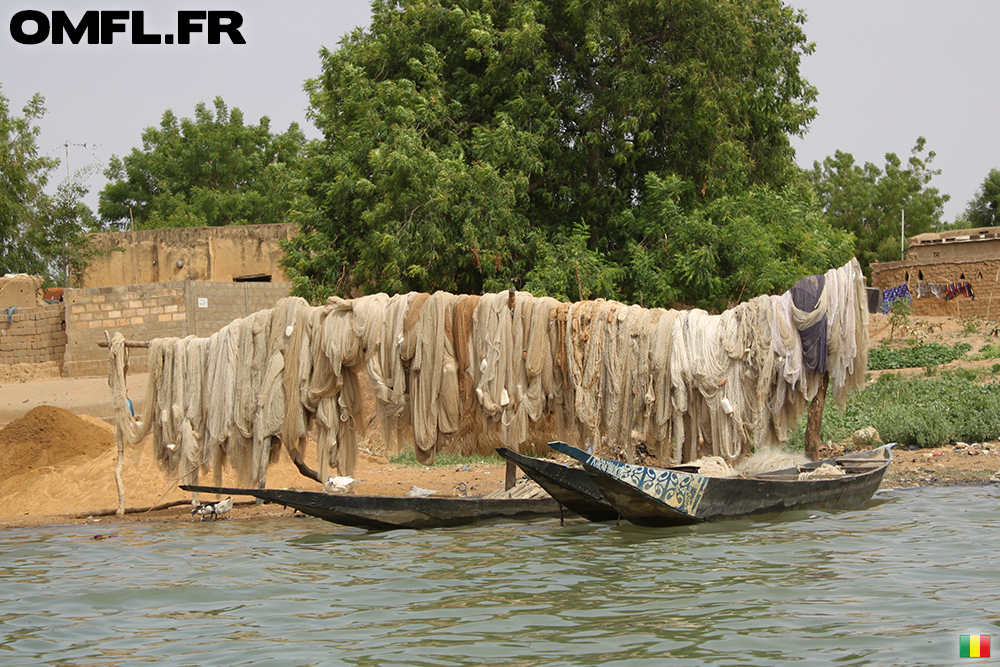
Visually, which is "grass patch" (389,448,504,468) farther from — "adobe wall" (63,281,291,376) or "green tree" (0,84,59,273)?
"green tree" (0,84,59,273)

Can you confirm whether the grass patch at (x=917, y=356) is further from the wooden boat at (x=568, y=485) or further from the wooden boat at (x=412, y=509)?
the wooden boat at (x=412, y=509)

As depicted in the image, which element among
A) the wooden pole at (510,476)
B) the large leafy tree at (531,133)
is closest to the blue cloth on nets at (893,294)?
the large leafy tree at (531,133)

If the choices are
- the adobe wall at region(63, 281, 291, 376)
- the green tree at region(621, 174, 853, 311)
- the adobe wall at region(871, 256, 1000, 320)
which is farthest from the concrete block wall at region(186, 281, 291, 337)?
the adobe wall at region(871, 256, 1000, 320)

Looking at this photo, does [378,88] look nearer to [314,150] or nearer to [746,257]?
[314,150]

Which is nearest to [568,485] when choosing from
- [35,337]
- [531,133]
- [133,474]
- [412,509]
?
[412,509]

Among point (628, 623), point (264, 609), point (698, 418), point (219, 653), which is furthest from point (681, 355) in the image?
point (219, 653)

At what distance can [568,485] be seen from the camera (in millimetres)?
7586

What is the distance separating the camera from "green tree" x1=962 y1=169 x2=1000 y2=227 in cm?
3266

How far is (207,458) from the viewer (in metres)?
8.55

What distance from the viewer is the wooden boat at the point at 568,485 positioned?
7371 millimetres

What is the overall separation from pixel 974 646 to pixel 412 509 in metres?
4.65

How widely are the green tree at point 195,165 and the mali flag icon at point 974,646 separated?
28513 mm

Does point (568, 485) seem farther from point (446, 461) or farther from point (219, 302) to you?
point (219, 302)

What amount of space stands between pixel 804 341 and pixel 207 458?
5.21 m
